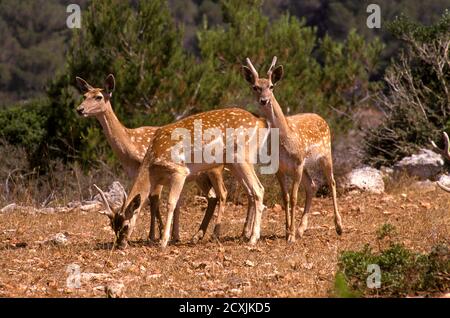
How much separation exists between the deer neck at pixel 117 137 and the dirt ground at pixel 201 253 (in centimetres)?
112

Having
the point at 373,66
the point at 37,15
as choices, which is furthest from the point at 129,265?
the point at 37,15

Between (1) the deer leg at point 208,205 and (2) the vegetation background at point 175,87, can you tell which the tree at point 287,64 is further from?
(1) the deer leg at point 208,205

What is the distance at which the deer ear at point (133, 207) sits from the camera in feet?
37.1

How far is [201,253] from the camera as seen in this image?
35.6 ft

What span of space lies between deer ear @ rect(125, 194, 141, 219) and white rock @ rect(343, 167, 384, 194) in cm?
655

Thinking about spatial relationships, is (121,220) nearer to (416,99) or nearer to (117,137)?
(117,137)

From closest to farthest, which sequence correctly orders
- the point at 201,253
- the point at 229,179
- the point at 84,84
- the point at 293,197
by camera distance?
the point at 201,253, the point at 293,197, the point at 84,84, the point at 229,179

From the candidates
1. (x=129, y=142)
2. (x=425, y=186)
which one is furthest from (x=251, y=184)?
(x=425, y=186)

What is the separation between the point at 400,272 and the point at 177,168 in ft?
11.7

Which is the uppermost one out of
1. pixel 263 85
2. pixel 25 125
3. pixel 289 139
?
pixel 263 85

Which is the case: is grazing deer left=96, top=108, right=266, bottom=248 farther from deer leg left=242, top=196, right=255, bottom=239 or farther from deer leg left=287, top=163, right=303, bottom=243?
deer leg left=287, top=163, right=303, bottom=243

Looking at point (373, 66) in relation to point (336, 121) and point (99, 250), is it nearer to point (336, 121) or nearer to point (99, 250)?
point (336, 121)

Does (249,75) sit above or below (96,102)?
above
